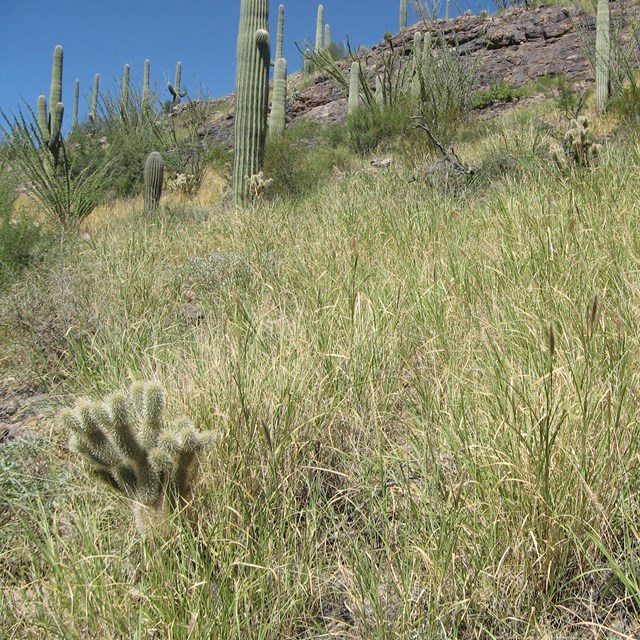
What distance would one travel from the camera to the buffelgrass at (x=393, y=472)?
1.45 meters

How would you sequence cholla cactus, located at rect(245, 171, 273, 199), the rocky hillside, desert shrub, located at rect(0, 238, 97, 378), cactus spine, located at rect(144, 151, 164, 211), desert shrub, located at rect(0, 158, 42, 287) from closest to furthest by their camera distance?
desert shrub, located at rect(0, 238, 97, 378) < desert shrub, located at rect(0, 158, 42, 287) < cholla cactus, located at rect(245, 171, 273, 199) < cactus spine, located at rect(144, 151, 164, 211) < the rocky hillside

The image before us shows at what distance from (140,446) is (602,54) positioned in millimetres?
12477

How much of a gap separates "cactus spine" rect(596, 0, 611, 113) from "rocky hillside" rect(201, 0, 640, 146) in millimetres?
2078

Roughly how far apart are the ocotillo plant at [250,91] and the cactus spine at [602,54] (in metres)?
6.21

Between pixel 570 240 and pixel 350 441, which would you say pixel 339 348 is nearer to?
pixel 350 441

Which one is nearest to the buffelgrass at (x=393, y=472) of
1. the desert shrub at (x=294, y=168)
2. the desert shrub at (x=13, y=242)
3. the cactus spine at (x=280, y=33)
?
the desert shrub at (x=13, y=242)

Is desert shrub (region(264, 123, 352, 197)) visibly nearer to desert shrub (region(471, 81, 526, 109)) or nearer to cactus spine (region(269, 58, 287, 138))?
cactus spine (region(269, 58, 287, 138))

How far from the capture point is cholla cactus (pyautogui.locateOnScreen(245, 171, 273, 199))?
7805 millimetres

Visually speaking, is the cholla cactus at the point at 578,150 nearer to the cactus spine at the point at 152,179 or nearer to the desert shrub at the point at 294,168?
the desert shrub at the point at 294,168

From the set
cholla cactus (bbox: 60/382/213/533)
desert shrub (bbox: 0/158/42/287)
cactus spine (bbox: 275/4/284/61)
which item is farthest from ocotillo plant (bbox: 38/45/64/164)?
cactus spine (bbox: 275/4/284/61)

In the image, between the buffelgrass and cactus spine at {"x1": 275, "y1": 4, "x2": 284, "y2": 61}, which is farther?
cactus spine at {"x1": 275, "y1": 4, "x2": 284, "y2": 61}

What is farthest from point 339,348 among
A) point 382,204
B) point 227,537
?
point 382,204

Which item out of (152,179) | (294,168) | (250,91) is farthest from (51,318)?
(294,168)

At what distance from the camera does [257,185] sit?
7.82 m
